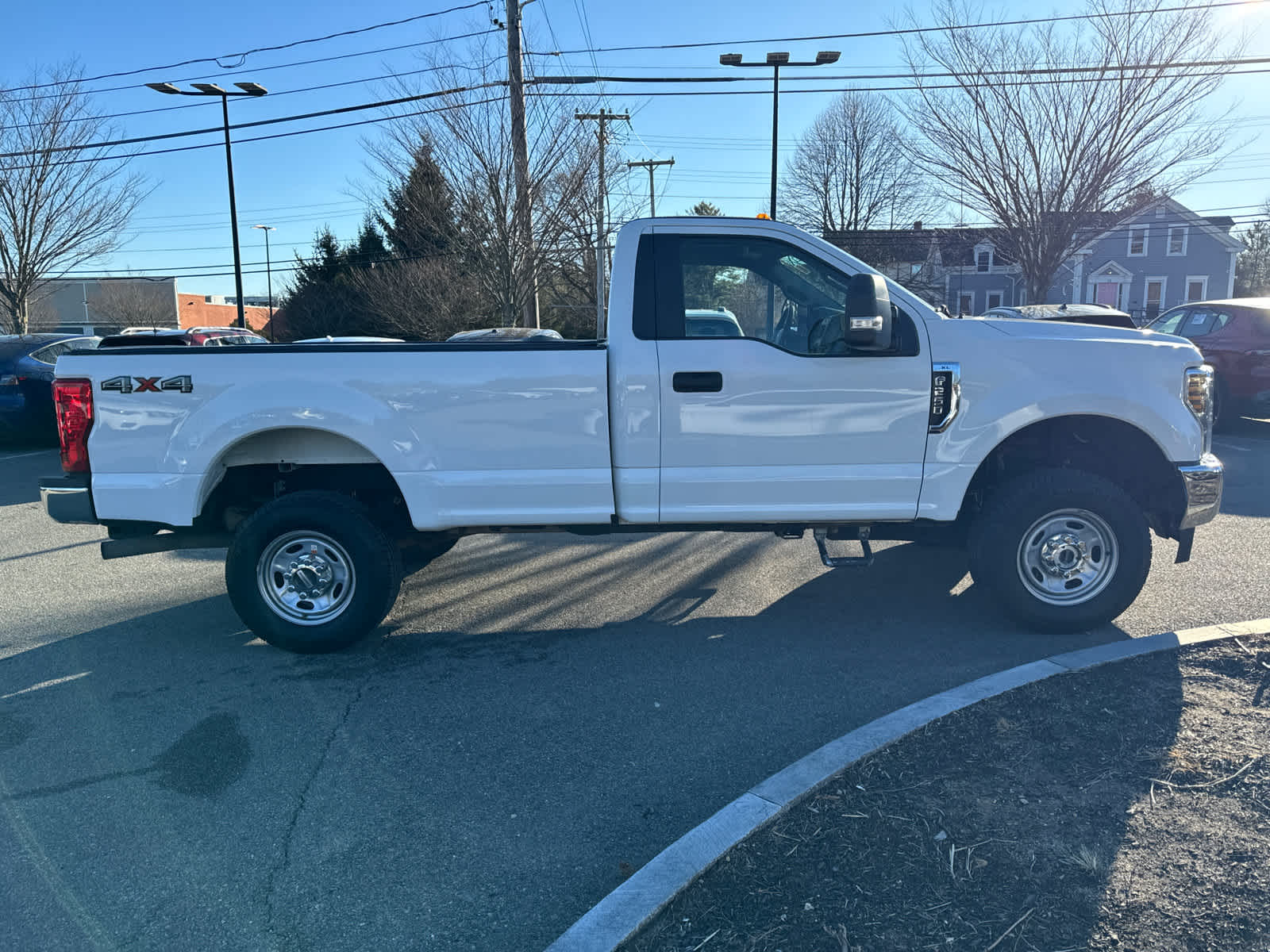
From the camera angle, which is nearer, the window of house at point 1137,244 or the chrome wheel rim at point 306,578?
the chrome wheel rim at point 306,578

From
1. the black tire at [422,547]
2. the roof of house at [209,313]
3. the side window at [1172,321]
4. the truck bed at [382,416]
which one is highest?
the roof of house at [209,313]

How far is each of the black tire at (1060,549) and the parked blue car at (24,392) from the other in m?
12.2

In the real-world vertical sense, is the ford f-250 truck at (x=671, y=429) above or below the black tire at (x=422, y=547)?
above

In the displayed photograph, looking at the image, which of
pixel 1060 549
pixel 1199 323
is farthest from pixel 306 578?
pixel 1199 323

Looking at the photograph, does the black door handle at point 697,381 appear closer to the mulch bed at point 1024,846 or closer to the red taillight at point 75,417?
the mulch bed at point 1024,846

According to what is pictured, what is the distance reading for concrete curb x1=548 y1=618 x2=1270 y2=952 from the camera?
8.42 feet

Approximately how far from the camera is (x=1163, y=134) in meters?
17.2

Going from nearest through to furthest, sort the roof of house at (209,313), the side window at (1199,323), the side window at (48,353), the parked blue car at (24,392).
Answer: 1. the parked blue car at (24,392)
2. the side window at (48,353)
3. the side window at (1199,323)
4. the roof of house at (209,313)

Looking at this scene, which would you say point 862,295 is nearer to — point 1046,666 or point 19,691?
point 1046,666

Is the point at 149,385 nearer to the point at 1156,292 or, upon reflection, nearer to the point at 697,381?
the point at 697,381

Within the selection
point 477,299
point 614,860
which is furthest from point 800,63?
point 614,860

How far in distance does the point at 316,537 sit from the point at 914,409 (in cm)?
332

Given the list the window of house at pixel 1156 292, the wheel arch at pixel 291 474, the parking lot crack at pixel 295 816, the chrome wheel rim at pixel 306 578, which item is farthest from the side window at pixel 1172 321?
the window of house at pixel 1156 292

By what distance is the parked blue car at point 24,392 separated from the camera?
12047 mm
